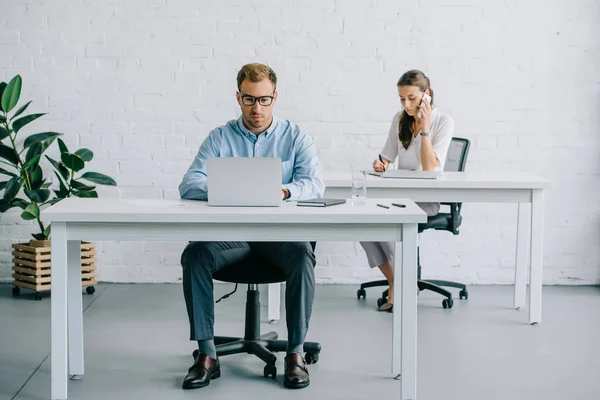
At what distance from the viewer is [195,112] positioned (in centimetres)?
510

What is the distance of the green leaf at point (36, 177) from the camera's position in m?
4.75

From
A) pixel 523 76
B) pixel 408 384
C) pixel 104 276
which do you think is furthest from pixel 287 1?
pixel 408 384

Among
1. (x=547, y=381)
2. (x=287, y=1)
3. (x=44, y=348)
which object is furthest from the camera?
(x=287, y=1)

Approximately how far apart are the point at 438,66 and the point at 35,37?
227cm

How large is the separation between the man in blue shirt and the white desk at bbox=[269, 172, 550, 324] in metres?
0.66

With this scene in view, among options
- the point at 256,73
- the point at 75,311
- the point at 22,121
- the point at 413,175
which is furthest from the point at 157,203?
the point at 22,121

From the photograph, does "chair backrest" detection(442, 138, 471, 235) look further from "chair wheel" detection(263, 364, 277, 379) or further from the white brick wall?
"chair wheel" detection(263, 364, 277, 379)

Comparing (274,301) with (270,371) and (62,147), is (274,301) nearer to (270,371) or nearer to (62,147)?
(270,371)

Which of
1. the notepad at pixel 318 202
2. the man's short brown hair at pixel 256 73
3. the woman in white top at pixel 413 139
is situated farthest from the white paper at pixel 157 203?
the woman in white top at pixel 413 139

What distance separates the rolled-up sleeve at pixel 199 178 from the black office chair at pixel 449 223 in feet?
4.38

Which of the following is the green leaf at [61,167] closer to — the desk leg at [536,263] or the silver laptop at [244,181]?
the silver laptop at [244,181]

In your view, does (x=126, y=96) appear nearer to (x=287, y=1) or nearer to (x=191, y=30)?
(x=191, y=30)

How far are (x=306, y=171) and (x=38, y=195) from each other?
1.74 m

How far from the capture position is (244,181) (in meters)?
3.06
